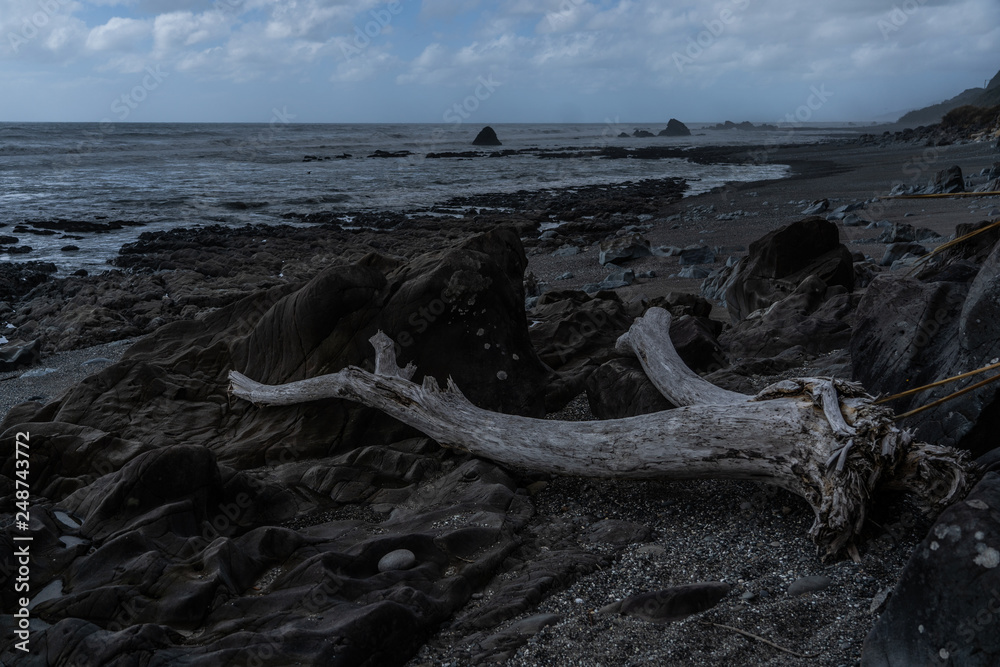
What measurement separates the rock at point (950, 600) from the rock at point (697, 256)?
41.8 feet

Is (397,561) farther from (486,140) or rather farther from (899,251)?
(486,140)

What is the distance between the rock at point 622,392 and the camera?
19.8 feet

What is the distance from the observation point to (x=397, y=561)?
4.04 metres

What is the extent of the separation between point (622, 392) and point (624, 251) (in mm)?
10630

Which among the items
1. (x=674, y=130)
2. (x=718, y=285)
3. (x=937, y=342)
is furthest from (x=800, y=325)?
(x=674, y=130)

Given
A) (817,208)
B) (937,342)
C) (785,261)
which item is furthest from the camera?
(817,208)

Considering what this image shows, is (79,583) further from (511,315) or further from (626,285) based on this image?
(626,285)

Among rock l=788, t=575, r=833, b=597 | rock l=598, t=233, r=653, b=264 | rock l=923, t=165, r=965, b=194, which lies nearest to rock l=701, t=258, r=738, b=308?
rock l=598, t=233, r=653, b=264

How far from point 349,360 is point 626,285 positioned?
7981mm

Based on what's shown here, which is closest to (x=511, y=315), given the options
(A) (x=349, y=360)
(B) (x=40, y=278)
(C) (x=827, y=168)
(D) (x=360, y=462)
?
(A) (x=349, y=360)

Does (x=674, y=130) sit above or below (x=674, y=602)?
above

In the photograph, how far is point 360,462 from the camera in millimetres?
5828

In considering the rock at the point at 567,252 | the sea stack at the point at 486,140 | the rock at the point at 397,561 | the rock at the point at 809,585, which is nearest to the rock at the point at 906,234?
the rock at the point at 567,252

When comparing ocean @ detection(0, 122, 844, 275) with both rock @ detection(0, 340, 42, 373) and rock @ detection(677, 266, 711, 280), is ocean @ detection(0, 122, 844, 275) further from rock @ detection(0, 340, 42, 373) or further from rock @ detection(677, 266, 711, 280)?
rock @ detection(677, 266, 711, 280)
